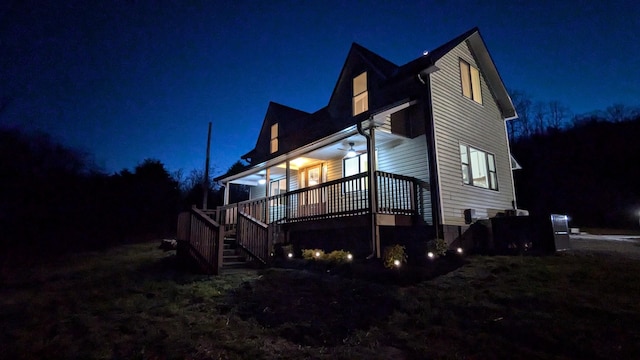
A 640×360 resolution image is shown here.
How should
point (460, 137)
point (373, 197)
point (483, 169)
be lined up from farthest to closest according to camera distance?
point (483, 169) → point (460, 137) → point (373, 197)

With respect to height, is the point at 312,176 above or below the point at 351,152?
below

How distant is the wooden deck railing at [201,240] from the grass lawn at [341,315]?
2.96ft

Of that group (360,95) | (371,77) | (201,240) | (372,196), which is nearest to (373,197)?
(372,196)

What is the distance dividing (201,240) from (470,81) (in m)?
11.6

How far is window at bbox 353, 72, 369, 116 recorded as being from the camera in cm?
1390

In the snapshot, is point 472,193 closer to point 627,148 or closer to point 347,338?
point 347,338

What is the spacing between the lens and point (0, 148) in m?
27.1

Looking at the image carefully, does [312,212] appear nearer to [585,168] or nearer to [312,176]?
[312,176]

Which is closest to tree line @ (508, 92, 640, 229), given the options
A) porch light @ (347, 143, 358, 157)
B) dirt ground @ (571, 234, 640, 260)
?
dirt ground @ (571, 234, 640, 260)

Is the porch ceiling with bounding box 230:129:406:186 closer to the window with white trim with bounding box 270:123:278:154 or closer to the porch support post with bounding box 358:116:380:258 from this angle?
the porch support post with bounding box 358:116:380:258

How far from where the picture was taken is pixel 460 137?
1216 cm

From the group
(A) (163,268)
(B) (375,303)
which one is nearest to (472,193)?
(B) (375,303)

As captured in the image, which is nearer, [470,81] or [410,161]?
[410,161]

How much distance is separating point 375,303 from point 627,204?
2960 cm
